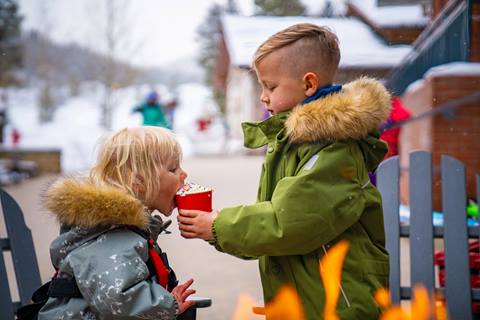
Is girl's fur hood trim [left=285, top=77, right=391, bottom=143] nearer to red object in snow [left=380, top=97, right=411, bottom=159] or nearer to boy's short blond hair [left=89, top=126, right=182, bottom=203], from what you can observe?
boy's short blond hair [left=89, top=126, right=182, bottom=203]

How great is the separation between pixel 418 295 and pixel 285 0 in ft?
4.90

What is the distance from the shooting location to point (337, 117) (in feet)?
6.53

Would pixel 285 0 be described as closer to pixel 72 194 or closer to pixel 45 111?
pixel 72 194

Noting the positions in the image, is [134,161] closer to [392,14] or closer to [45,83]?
[392,14]

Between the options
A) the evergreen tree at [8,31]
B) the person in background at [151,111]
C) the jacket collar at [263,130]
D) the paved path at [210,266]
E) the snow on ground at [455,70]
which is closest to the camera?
the jacket collar at [263,130]

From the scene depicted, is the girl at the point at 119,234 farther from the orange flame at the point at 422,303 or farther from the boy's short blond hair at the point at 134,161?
the orange flame at the point at 422,303

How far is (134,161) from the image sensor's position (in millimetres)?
2072

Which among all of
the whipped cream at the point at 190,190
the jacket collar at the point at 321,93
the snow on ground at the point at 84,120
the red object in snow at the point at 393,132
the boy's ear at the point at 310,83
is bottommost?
the snow on ground at the point at 84,120

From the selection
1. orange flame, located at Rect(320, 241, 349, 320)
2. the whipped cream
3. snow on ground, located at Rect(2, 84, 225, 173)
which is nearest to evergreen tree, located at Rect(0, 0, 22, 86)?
snow on ground, located at Rect(2, 84, 225, 173)

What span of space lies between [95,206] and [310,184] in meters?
0.62

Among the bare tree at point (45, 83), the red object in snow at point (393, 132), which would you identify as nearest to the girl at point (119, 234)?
the red object in snow at point (393, 132)

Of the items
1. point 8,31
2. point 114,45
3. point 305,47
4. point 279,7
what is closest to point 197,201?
point 305,47

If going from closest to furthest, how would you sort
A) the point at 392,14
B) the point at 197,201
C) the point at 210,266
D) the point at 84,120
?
the point at 197,201, the point at 210,266, the point at 392,14, the point at 84,120

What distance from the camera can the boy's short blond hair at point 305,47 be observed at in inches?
81.1
